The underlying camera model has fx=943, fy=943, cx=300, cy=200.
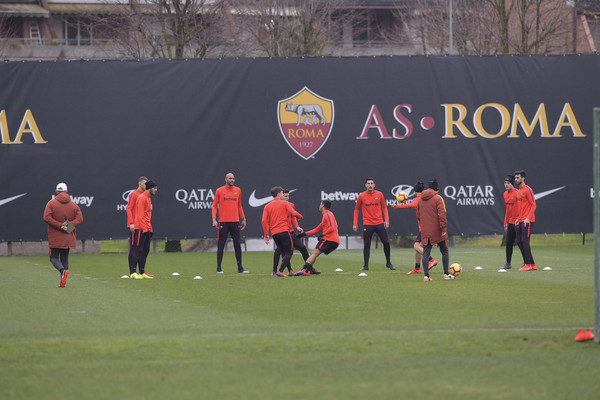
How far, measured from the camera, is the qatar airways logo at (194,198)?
90.6 ft

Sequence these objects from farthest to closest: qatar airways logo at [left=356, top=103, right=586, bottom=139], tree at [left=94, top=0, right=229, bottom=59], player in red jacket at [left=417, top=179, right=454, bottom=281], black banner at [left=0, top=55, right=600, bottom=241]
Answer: tree at [left=94, top=0, right=229, bottom=59], qatar airways logo at [left=356, top=103, right=586, bottom=139], black banner at [left=0, top=55, right=600, bottom=241], player in red jacket at [left=417, top=179, right=454, bottom=281]

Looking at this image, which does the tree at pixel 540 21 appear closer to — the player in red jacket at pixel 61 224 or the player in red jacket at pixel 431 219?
the player in red jacket at pixel 431 219

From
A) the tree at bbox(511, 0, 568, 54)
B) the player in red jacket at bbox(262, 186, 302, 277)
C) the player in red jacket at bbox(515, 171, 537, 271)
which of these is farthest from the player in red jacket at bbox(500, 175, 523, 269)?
the tree at bbox(511, 0, 568, 54)

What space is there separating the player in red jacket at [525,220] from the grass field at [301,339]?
6.27ft

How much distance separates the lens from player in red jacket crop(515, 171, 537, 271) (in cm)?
1932

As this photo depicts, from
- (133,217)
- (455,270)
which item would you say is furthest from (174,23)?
(455,270)

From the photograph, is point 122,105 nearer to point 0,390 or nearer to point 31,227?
point 31,227

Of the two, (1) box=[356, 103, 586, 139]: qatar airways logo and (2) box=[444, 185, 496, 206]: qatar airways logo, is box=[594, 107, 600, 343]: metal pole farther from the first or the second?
(1) box=[356, 103, 586, 139]: qatar airways logo

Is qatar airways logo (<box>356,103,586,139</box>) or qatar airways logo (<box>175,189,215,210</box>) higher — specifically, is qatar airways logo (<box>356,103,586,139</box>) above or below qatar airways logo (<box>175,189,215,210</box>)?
above

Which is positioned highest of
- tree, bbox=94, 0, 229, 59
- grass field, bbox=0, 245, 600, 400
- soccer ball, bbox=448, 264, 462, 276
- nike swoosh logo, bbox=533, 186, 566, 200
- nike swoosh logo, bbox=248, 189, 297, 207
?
tree, bbox=94, 0, 229, 59

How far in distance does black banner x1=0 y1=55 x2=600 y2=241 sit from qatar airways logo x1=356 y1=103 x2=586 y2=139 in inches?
1.4

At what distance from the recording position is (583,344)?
30.1 ft

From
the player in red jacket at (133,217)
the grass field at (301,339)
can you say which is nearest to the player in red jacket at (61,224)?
the grass field at (301,339)

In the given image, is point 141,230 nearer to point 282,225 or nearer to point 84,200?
point 282,225
